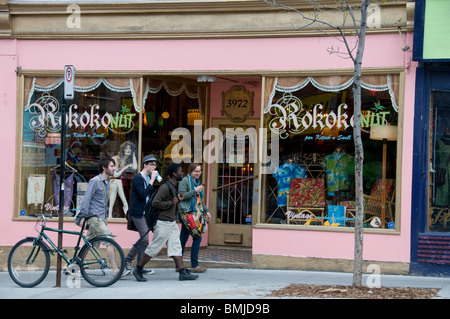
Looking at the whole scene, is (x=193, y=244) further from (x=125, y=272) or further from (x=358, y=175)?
(x=358, y=175)

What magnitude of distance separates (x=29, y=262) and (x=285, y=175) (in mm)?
4687

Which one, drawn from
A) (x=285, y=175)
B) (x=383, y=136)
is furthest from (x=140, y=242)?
(x=383, y=136)

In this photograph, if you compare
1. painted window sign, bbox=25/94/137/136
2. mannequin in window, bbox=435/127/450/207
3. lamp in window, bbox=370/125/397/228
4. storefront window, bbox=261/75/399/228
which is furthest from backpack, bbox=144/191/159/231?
mannequin in window, bbox=435/127/450/207

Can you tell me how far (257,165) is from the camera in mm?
13945

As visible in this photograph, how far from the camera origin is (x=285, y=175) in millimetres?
12633

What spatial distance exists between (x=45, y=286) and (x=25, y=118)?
3.90 meters

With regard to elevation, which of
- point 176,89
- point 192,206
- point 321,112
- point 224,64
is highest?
point 224,64

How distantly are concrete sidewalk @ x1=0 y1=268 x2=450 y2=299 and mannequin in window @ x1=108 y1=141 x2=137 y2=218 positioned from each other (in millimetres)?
1814

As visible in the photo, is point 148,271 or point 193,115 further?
point 193,115

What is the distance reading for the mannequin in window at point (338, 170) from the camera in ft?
40.1

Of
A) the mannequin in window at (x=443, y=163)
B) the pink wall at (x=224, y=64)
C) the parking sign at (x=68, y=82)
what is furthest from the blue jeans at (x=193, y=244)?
the mannequin in window at (x=443, y=163)

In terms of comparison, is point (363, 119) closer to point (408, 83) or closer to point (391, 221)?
point (408, 83)

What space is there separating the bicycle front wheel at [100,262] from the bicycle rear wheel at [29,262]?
1.83 feet

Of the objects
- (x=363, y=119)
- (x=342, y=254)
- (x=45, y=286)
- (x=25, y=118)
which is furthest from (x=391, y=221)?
(x=25, y=118)
